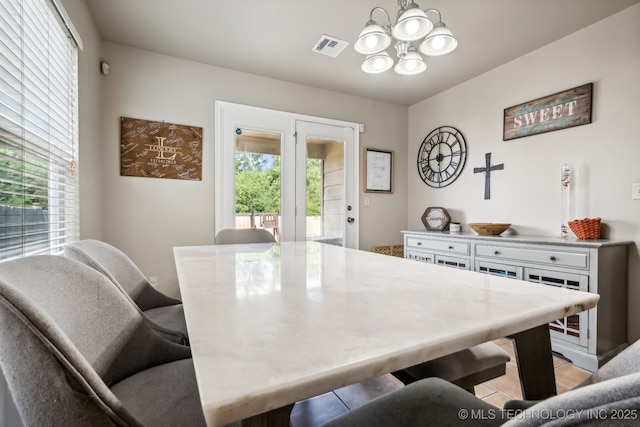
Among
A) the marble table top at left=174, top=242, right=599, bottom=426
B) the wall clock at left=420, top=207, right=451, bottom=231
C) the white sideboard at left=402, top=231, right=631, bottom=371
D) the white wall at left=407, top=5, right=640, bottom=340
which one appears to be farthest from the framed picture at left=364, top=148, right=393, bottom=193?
the marble table top at left=174, top=242, right=599, bottom=426

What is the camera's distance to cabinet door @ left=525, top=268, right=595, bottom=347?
77.7 inches

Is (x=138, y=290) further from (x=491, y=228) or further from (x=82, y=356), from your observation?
(x=491, y=228)

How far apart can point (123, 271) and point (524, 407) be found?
1.50m

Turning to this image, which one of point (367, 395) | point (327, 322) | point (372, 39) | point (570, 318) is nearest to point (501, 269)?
point (570, 318)

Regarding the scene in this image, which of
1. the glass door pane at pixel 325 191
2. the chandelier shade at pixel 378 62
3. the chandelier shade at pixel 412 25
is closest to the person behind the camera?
the chandelier shade at pixel 412 25

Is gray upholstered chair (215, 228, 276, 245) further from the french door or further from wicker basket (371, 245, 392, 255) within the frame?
wicker basket (371, 245, 392, 255)

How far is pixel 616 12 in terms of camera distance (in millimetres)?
2180

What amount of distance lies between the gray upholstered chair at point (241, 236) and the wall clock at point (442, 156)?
2334 mm

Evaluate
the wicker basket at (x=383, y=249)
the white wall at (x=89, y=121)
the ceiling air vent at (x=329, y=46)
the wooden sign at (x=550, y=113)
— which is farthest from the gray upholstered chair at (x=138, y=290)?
the wooden sign at (x=550, y=113)

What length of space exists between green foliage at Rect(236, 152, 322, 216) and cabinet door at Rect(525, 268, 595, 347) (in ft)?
8.07

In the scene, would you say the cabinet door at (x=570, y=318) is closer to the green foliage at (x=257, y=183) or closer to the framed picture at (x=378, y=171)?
the framed picture at (x=378, y=171)

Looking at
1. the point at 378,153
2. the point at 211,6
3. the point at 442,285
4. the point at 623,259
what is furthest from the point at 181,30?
the point at 623,259

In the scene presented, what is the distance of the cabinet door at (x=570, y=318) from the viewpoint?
6.48 ft

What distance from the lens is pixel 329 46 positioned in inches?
104
